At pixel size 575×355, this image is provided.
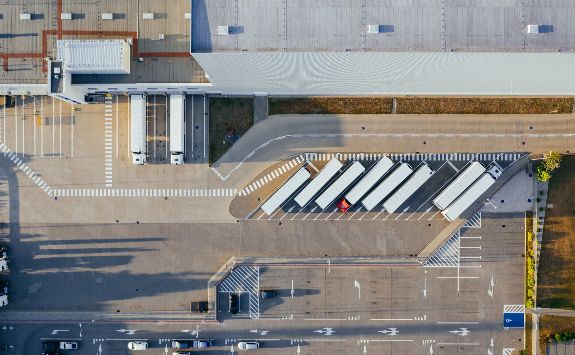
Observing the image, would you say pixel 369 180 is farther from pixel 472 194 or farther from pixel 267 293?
pixel 267 293

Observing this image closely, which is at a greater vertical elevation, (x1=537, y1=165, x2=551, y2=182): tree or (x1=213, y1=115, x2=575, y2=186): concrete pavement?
(x1=213, y1=115, x2=575, y2=186): concrete pavement

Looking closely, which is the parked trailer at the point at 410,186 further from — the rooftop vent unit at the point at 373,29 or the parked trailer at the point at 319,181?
the rooftop vent unit at the point at 373,29

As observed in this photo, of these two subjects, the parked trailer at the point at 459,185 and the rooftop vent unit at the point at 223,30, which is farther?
the parked trailer at the point at 459,185

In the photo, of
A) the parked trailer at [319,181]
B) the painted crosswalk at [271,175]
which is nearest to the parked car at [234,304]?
the painted crosswalk at [271,175]

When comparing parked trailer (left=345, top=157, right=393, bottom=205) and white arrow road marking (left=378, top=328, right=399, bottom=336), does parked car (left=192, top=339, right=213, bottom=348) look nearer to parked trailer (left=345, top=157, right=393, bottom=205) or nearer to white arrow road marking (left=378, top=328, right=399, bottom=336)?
white arrow road marking (left=378, top=328, right=399, bottom=336)

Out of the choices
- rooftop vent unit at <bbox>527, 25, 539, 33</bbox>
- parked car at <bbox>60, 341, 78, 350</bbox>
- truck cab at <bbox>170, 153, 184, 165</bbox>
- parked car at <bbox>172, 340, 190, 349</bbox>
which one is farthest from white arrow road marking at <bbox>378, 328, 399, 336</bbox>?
parked car at <bbox>60, 341, 78, 350</bbox>

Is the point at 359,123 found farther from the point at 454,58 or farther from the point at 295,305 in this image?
the point at 295,305
